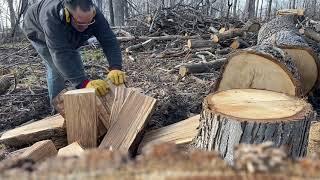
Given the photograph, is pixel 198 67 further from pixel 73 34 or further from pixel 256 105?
pixel 256 105

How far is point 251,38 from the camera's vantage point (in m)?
8.88

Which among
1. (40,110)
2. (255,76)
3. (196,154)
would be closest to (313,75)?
(255,76)

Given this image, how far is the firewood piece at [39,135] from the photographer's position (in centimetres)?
340

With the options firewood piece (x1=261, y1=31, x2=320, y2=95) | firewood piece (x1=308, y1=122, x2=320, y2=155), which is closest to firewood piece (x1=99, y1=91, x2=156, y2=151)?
firewood piece (x1=308, y1=122, x2=320, y2=155)

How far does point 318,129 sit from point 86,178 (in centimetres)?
306

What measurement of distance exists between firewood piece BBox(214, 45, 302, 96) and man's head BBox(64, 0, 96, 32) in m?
1.44

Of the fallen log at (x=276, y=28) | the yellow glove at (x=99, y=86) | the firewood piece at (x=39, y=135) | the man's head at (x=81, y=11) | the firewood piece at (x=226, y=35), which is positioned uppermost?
the man's head at (x=81, y=11)

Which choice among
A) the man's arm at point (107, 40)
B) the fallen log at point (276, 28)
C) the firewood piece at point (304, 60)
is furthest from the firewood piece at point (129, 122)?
the fallen log at point (276, 28)

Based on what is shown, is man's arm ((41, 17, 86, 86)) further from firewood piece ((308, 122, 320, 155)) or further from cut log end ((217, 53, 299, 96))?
firewood piece ((308, 122, 320, 155))

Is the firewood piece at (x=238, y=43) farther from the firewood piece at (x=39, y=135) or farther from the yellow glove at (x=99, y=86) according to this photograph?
the firewood piece at (x=39, y=135)

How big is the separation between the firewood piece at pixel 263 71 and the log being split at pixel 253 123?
38.0 inches

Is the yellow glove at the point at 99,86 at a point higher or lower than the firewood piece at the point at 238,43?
higher

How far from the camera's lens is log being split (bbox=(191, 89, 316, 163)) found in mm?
2307

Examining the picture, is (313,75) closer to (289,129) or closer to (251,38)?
(289,129)
